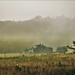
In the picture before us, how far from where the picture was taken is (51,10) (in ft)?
8.79

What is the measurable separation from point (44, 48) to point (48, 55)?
101 mm

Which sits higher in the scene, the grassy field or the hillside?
the hillside

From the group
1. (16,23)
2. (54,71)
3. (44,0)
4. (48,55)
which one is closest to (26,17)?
(16,23)

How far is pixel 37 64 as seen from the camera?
2.54m

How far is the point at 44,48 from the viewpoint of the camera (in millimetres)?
2590

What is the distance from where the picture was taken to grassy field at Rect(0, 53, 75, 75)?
251 cm

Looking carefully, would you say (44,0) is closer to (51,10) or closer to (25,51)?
(51,10)

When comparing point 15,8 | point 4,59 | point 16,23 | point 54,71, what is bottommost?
point 54,71

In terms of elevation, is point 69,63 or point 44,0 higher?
point 44,0

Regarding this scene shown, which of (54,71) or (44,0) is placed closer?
(54,71)

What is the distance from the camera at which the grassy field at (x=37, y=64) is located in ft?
8.25

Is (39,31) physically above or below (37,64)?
above

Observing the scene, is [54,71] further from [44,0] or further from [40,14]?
[44,0]

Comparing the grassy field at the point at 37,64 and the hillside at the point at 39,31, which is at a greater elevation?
the hillside at the point at 39,31
